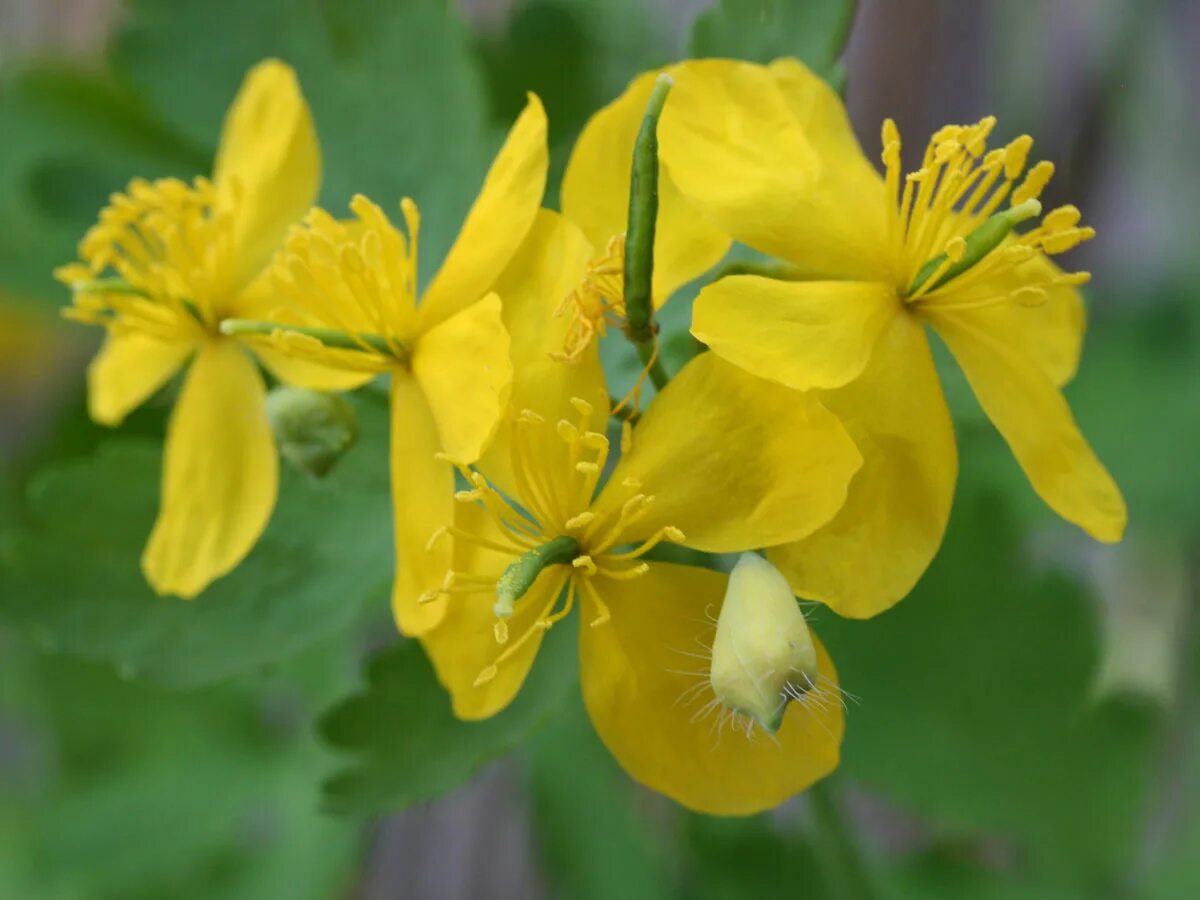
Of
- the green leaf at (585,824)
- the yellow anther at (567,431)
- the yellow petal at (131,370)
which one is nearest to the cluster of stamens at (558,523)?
the yellow anther at (567,431)

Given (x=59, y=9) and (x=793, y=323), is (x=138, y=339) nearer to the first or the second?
(x=793, y=323)

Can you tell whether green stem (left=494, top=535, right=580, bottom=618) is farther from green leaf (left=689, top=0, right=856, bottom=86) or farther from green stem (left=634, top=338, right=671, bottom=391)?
green leaf (left=689, top=0, right=856, bottom=86)

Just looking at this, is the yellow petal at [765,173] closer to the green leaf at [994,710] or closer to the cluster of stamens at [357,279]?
the cluster of stamens at [357,279]

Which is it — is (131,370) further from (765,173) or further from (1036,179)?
(1036,179)

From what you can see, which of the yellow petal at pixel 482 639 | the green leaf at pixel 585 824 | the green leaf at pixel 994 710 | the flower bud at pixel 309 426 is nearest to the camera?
the yellow petal at pixel 482 639

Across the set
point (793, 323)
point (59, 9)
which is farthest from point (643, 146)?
point (59, 9)

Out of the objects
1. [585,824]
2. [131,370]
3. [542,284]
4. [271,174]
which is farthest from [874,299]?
[585,824]
